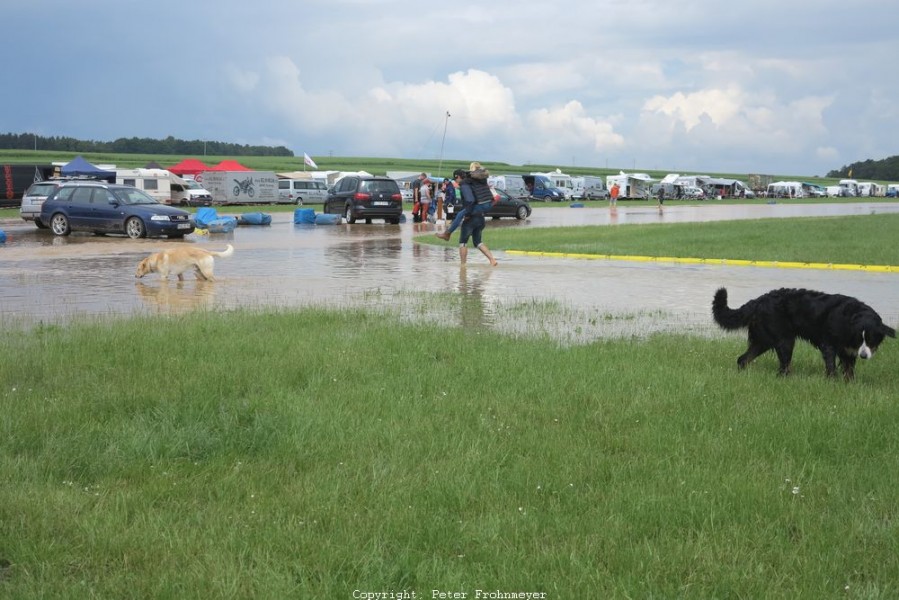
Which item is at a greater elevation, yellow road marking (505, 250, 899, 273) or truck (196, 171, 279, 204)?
truck (196, 171, 279, 204)

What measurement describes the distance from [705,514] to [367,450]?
1.98 meters

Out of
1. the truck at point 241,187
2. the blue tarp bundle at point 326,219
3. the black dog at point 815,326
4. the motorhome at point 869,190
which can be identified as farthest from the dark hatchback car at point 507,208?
the motorhome at point 869,190

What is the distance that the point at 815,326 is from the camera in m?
7.34

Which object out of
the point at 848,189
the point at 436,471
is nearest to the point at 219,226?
the point at 436,471

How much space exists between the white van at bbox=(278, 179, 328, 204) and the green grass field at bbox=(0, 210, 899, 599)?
2237 inches

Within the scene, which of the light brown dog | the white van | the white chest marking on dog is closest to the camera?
the white chest marking on dog

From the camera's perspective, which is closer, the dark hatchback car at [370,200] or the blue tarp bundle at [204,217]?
the blue tarp bundle at [204,217]

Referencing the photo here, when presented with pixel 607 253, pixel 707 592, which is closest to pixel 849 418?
pixel 707 592

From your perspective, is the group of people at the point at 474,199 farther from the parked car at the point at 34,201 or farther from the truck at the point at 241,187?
the truck at the point at 241,187

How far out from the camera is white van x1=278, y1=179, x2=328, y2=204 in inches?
2534

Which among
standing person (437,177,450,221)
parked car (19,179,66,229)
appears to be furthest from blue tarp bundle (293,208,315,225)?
parked car (19,179,66,229)

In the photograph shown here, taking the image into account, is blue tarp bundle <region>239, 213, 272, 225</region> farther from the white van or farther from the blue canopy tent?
the white van

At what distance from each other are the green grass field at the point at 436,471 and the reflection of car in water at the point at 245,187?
5309cm

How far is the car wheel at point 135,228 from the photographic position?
26.6m
